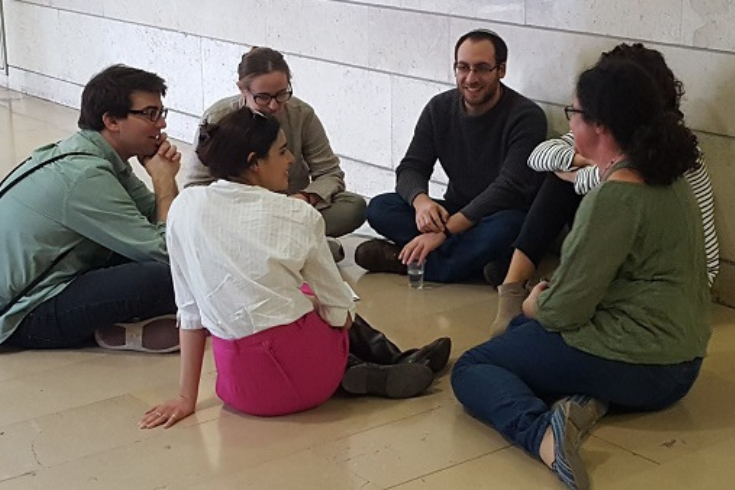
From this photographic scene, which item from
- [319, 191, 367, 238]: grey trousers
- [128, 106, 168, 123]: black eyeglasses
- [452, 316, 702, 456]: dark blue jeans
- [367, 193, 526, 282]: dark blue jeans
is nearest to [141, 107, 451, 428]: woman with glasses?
[452, 316, 702, 456]: dark blue jeans

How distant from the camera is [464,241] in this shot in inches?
181

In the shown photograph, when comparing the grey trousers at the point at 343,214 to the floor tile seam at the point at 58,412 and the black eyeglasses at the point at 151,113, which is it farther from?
the floor tile seam at the point at 58,412

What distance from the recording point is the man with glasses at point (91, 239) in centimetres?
385

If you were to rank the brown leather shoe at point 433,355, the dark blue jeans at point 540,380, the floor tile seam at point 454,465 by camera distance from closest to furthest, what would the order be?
the floor tile seam at point 454,465, the dark blue jeans at point 540,380, the brown leather shoe at point 433,355

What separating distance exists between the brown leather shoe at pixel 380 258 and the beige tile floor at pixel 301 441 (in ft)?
2.92

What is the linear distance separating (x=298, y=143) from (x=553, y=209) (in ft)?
3.52

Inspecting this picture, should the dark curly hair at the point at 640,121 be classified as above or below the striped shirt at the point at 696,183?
above

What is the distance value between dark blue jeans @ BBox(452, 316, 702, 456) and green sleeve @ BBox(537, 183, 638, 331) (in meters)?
0.14

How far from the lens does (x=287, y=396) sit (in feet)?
11.1

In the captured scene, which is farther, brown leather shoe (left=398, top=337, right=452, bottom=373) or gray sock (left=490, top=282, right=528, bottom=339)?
gray sock (left=490, top=282, right=528, bottom=339)

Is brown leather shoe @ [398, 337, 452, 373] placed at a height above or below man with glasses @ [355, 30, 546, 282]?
below

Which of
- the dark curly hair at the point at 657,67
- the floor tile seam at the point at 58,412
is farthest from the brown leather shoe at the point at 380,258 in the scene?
the floor tile seam at the point at 58,412

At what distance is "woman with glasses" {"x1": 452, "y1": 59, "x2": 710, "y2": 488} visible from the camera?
10.2ft

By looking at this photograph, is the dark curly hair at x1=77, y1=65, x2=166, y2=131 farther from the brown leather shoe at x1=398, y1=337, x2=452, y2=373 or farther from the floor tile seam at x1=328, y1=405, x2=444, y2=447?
the floor tile seam at x1=328, y1=405, x2=444, y2=447
